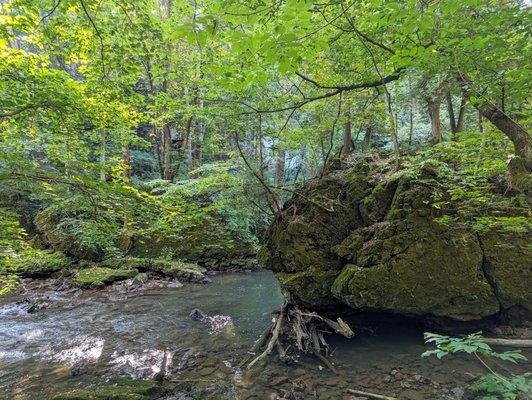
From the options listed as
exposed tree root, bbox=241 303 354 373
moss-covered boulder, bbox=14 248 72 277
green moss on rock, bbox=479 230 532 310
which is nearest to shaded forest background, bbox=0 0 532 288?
green moss on rock, bbox=479 230 532 310

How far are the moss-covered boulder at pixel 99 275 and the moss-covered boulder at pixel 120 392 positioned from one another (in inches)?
335

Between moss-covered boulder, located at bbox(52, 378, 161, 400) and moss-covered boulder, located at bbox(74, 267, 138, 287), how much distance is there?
850 cm

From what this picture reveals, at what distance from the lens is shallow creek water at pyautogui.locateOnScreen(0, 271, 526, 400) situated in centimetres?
611

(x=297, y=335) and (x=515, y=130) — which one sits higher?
(x=515, y=130)

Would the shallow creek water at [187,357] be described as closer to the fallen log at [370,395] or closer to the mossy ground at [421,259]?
the fallen log at [370,395]

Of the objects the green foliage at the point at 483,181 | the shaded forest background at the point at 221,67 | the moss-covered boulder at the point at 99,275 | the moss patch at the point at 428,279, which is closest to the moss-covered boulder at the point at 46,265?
the moss-covered boulder at the point at 99,275

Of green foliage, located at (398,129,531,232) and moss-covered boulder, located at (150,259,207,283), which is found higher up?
green foliage, located at (398,129,531,232)

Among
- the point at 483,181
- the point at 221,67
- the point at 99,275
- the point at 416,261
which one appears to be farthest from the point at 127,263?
the point at 483,181

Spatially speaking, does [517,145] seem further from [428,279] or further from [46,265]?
[46,265]

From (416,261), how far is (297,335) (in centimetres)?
327

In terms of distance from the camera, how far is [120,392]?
5613mm

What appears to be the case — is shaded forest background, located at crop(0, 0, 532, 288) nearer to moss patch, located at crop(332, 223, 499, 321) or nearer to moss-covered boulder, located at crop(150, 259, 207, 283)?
moss patch, located at crop(332, 223, 499, 321)

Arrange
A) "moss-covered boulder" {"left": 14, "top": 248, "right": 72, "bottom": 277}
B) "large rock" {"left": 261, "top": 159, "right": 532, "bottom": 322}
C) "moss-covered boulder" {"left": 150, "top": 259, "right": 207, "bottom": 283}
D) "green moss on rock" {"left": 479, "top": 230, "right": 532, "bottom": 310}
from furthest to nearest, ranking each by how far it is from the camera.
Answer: "moss-covered boulder" {"left": 150, "top": 259, "right": 207, "bottom": 283} < "moss-covered boulder" {"left": 14, "top": 248, "right": 72, "bottom": 277} < "large rock" {"left": 261, "top": 159, "right": 532, "bottom": 322} < "green moss on rock" {"left": 479, "top": 230, "right": 532, "bottom": 310}

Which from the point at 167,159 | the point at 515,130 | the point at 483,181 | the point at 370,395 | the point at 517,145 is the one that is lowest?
the point at 370,395
